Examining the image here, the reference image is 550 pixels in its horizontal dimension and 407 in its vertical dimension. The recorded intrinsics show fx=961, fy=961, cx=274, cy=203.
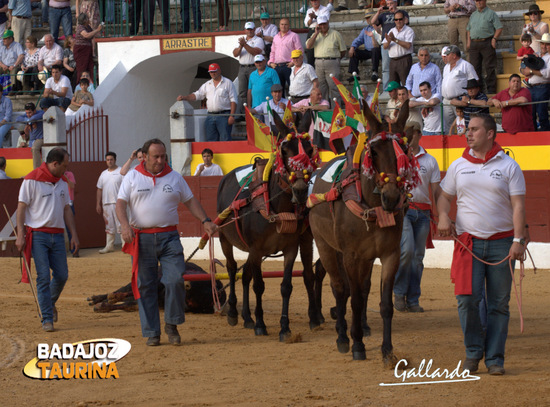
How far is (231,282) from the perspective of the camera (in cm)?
1118

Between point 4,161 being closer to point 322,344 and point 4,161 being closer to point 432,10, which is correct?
point 432,10

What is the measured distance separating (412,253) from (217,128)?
8.61m

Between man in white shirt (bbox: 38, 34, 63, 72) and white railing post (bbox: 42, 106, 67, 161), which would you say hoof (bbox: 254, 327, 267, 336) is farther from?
man in white shirt (bbox: 38, 34, 63, 72)

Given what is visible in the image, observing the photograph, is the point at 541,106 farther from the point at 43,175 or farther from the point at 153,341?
the point at 153,341

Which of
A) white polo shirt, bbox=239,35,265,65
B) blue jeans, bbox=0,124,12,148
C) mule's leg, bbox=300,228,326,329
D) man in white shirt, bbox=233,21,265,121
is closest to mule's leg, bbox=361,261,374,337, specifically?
mule's leg, bbox=300,228,326,329

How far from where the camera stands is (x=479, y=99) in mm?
15406

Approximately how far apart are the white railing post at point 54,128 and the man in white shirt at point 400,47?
21.9 ft

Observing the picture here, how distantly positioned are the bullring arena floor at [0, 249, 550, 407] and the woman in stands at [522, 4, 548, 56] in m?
6.03

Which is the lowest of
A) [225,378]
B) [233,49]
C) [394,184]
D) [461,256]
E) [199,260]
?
[199,260]

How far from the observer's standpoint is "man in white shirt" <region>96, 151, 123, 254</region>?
62.0 feet

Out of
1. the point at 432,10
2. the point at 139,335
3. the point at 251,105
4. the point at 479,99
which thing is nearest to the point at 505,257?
the point at 139,335

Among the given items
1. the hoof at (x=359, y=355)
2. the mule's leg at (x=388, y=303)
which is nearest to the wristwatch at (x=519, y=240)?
the mule's leg at (x=388, y=303)

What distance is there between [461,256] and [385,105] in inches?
415
